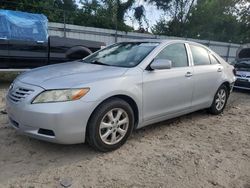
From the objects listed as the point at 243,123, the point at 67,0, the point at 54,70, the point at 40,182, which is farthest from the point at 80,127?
the point at 67,0

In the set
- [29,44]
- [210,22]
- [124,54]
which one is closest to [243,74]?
[124,54]

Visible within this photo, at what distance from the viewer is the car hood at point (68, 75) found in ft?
11.9

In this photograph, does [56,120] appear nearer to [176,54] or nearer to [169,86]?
[169,86]

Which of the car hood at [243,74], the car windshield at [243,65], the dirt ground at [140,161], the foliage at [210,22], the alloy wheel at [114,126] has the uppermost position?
the foliage at [210,22]

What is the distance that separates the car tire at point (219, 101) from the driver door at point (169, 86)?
1.04m

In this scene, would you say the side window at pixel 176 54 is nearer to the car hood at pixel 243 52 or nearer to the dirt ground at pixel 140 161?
the dirt ground at pixel 140 161

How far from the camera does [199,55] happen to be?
5.55 meters

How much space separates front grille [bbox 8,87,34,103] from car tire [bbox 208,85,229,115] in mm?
3743

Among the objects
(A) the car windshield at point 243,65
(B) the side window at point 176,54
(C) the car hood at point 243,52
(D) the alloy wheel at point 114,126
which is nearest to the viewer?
(D) the alloy wheel at point 114,126

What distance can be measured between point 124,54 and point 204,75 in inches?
64.3

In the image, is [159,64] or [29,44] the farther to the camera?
[29,44]

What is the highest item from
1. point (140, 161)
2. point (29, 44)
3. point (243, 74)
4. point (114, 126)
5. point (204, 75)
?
point (29, 44)

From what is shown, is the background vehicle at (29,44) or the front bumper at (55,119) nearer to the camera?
the front bumper at (55,119)

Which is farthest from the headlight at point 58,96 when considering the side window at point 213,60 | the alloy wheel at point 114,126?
the side window at point 213,60
